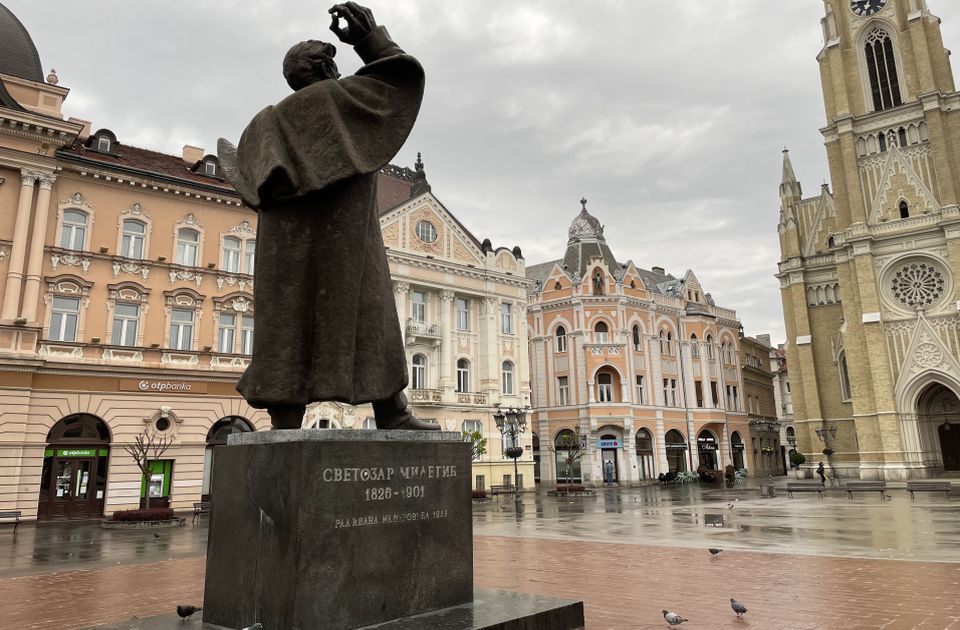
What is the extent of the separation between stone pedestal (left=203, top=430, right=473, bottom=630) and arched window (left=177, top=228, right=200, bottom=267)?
26.4 m

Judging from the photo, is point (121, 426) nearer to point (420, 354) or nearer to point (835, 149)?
point (420, 354)

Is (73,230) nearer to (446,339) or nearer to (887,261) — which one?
(446,339)

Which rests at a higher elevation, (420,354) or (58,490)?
(420,354)

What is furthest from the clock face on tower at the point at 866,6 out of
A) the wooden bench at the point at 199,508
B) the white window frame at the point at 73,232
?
the wooden bench at the point at 199,508

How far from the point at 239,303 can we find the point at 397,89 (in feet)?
86.2

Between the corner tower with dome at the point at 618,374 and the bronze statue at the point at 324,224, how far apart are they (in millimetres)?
40600

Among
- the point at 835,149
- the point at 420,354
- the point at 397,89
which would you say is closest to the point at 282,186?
the point at 397,89

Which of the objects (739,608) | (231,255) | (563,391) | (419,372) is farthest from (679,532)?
(563,391)

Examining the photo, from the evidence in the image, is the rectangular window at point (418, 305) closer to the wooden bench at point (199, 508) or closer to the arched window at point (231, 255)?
the arched window at point (231, 255)

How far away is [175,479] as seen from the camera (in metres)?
26.6

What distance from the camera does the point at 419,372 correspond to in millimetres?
37656

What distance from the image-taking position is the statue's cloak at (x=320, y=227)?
194 inches

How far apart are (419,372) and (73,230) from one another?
1816 cm

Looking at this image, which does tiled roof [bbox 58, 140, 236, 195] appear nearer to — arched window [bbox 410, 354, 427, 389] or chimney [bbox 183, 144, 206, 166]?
chimney [bbox 183, 144, 206, 166]
